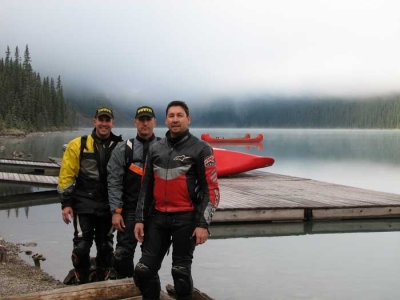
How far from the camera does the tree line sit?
→ 99125 mm

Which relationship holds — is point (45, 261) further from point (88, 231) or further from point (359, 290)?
point (359, 290)

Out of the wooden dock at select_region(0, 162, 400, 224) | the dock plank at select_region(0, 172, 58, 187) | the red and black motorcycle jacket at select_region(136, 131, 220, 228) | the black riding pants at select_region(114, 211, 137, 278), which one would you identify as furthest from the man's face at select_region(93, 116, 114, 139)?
the dock plank at select_region(0, 172, 58, 187)

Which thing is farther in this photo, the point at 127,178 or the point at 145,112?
the point at 127,178

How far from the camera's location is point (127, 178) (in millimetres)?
5930

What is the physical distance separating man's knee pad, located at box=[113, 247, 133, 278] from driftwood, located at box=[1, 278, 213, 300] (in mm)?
547

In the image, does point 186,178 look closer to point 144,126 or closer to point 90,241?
point 144,126

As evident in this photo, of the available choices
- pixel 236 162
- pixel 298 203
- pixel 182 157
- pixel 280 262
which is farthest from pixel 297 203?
pixel 182 157

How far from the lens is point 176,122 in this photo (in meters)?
4.77

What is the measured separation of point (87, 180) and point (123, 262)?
116 centimetres

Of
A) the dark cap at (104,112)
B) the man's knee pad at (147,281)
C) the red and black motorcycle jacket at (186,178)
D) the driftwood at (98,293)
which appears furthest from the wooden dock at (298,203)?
the red and black motorcycle jacket at (186,178)

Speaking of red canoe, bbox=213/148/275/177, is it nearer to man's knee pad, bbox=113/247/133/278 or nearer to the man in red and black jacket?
man's knee pad, bbox=113/247/133/278

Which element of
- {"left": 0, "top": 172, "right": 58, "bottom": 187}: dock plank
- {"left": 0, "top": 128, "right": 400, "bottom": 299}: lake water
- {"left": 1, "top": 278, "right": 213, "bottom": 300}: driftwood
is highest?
{"left": 1, "top": 278, "right": 213, "bottom": 300}: driftwood

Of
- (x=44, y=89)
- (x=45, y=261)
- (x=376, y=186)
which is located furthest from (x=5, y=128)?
(x=45, y=261)

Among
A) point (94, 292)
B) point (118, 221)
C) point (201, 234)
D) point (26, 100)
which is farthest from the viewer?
point (26, 100)
